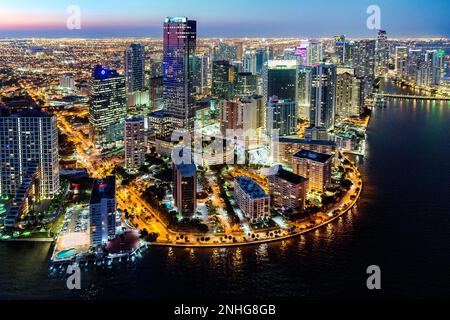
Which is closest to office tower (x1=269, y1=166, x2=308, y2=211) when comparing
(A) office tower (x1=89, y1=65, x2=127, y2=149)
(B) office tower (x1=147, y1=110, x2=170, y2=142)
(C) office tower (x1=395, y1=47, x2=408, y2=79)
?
(B) office tower (x1=147, y1=110, x2=170, y2=142)

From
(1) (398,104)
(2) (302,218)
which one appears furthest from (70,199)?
(1) (398,104)

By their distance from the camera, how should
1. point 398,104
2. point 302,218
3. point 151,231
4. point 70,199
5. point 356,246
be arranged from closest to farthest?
point 356,246 → point 151,231 → point 302,218 → point 70,199 → point 398,104

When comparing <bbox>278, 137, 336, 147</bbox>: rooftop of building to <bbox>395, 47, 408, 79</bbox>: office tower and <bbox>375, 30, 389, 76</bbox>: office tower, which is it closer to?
<bbox>375, 30, 389, 76</bbox>: office tower

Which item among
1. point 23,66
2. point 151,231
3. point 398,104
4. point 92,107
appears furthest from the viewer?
point 23,66

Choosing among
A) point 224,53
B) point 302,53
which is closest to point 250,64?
point 302,53

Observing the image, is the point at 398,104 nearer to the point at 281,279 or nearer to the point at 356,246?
the point at 356,246

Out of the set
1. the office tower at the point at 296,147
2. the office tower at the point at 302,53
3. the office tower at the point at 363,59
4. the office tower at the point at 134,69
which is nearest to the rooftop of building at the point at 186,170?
the office tower at the point at 296,147

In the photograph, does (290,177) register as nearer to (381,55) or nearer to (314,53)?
(314,53)
